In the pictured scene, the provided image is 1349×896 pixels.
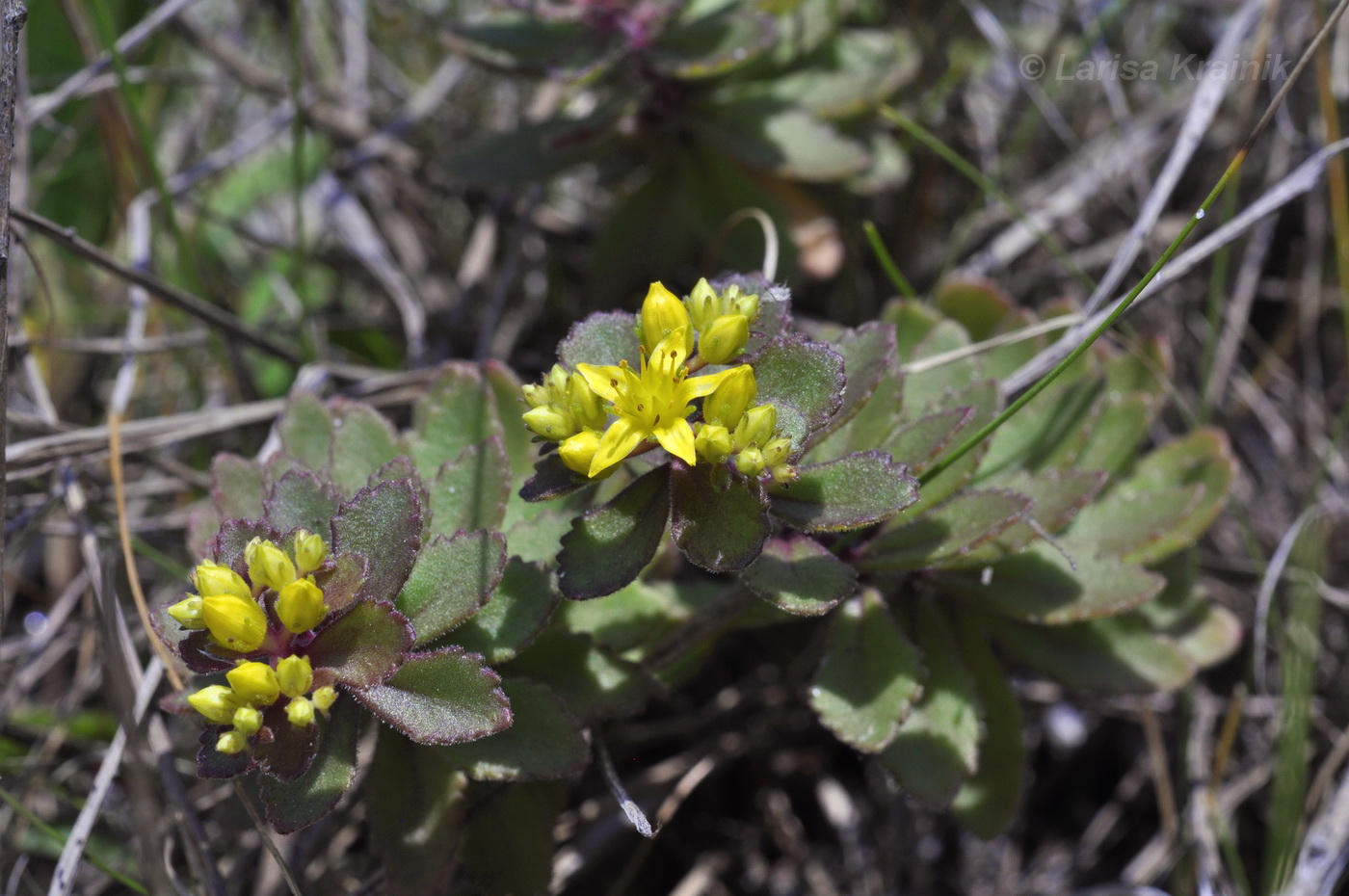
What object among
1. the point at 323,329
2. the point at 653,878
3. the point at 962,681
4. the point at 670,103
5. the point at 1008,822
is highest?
the point at 670,103

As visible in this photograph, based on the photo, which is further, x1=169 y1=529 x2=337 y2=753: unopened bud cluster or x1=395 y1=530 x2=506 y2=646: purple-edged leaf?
x1=395 y1=530 x2=506 y2=646: purple-edged leaf

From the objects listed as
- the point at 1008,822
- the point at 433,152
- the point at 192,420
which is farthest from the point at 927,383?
the point at 433,152

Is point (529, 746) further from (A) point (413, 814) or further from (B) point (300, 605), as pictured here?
(B) point (300, 605)

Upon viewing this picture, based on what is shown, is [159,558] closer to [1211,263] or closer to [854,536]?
[854,536]

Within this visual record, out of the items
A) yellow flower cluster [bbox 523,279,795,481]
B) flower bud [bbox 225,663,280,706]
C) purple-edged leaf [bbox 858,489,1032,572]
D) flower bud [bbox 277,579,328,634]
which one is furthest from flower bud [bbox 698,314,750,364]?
flower bud [bbox 225,663,280,706]

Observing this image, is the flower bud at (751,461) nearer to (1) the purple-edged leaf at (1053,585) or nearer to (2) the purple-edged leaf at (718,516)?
(2) the purple-edged leaf at (718,516)

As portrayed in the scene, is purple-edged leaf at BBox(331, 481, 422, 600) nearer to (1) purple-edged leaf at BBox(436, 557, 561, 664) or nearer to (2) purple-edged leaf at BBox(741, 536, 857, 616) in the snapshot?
(1) purple-edged leaf at BBox(436, 557, 561, 664)
